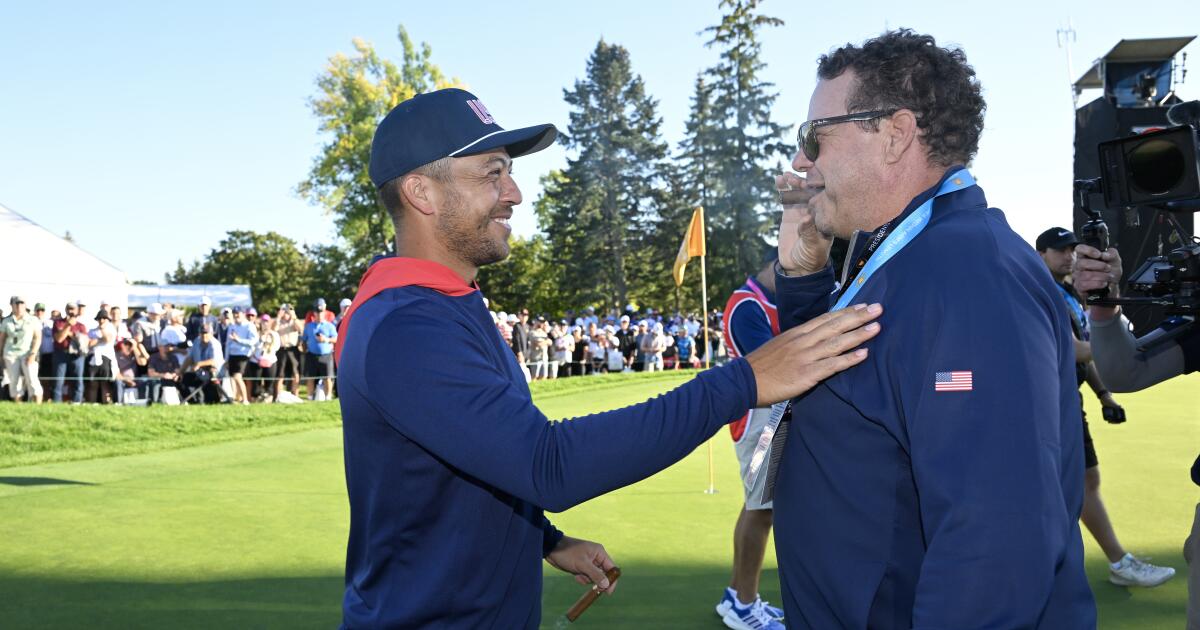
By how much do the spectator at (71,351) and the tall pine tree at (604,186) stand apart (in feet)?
159

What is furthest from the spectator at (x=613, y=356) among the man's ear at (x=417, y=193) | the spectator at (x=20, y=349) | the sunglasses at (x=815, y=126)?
the sunglasses at (x=815, y=126)

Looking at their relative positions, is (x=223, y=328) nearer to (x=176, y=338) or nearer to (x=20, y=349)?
(x=176, y=338)

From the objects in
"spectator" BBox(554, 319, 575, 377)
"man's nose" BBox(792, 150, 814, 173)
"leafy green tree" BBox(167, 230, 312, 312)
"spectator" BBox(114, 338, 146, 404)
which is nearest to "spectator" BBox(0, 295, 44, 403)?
"spectator" BBox(114, 338, 146, 404)

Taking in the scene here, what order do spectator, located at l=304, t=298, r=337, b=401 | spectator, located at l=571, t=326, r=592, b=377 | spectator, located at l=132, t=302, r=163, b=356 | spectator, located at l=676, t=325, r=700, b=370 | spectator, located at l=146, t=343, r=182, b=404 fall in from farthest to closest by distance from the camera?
spectator, located at l=676, t=325, r=700, b=370 → spectator, located at l=571, t=326, r=592, b=377 → spectator, located at l=304, t=298, r=337, b=401 → spectator, located at l=132, t=302, r=163, b=356 → spectator, located at l=146, t=343, r=182, b=404

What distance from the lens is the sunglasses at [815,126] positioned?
211cm

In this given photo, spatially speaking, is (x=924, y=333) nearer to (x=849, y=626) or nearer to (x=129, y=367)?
(x=849, y=626)

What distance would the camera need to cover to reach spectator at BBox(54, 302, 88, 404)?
56.7 ft

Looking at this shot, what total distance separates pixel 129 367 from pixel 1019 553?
19062mm

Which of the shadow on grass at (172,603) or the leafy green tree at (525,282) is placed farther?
the leafy green tree at (525,282)

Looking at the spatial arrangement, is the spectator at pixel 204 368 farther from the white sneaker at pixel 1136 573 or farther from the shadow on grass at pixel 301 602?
the white sneaker at pixel 1136 573

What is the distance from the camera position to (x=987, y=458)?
1666 millimetres

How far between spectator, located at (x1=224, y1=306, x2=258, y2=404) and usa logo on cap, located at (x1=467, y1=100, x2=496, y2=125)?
16279 mm

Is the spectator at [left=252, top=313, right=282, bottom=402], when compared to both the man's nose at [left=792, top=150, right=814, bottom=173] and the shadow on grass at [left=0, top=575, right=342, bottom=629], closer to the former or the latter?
the shadow on grass at [left=0, top=575, right=342, bottom=629]

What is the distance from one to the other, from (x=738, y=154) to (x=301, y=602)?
61.1m
